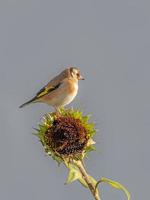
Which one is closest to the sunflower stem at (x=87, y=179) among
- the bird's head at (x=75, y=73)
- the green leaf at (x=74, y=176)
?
the green leaf at (x=74, y=176)

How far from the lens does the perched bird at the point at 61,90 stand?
509 inches

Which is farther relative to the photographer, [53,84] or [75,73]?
[75,73]

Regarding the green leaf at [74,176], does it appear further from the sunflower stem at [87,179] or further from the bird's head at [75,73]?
the bird's head at [75,73]

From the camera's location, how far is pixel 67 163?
29.3ft

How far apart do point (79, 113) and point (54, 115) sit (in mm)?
339

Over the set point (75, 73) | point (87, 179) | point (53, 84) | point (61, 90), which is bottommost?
point (87, 179)

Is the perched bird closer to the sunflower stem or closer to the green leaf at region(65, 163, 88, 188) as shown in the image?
the sunflower stem

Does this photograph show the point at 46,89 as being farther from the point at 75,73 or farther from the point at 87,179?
the point at 87,179

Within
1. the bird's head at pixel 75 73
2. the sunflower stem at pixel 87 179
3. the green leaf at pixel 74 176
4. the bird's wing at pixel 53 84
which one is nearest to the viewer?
the sunflower stem at pixel 87 179

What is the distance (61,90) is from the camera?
13.6 metres

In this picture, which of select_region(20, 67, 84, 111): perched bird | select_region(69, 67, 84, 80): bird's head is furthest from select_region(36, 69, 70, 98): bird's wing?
select_region(69, 67, 84, 80): bird's head

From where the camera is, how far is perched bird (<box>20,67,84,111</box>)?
42.4 ft

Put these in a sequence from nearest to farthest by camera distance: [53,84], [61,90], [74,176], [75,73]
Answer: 1. [74,176]
2. [53,84]
3. [61,90]
4. [75,73]

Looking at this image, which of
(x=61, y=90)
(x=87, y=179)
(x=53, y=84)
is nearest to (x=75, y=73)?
(x=61, y=90)
